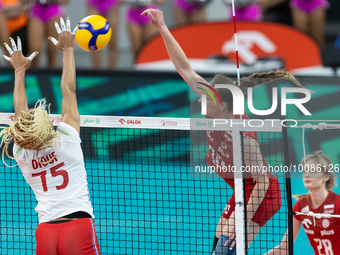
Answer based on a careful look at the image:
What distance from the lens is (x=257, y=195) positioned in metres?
4.40

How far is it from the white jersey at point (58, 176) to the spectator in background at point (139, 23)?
5.87m

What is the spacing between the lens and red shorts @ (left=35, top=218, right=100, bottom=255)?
3896 millimetres

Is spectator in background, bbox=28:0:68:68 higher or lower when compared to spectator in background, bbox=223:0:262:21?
lower

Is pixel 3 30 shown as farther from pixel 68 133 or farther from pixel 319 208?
pixel 319 208

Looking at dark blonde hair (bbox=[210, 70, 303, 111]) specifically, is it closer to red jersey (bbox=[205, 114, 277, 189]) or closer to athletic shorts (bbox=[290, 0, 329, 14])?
red jersey (bbox=[205, 114, 277, 189])

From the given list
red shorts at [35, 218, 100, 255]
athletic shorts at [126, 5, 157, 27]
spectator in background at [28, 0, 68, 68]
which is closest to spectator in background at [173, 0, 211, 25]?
athletic shorts at [126, 5, 157, 27]

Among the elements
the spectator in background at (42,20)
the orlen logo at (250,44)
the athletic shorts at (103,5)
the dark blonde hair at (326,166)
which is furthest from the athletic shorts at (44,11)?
the dark blonde hair at (326,166)

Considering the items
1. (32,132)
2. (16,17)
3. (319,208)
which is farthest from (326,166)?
(16,17)

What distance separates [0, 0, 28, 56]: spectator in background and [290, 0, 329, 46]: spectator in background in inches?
225

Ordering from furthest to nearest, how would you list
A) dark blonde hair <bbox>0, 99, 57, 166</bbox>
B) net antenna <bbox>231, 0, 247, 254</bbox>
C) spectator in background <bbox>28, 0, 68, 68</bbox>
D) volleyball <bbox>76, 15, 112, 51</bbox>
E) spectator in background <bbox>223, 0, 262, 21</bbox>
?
1. spectator in background <bbox>223, 0, 262, 21</bbox>
2. spectator in background <bbox>28, 0, 68, 68</bbox>
3. volleyball <bbox>76, 15, 112, 51</bbox>
4. net antenna <bbox>231, 0, 247, 254</bbox>
5. dark blonde hair <bbox>0, 99, 57, 166</bbox>

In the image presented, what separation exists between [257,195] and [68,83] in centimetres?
207

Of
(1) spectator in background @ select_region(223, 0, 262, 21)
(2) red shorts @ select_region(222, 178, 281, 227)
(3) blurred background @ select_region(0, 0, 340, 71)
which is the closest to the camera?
(2) red shorts @ select_region(222, 178, 281, 227)

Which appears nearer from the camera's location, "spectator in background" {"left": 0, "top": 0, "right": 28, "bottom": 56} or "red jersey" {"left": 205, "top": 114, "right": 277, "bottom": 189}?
"red jersey" {"left": 205, "top": 114, "right": 277, "bottom": 189}

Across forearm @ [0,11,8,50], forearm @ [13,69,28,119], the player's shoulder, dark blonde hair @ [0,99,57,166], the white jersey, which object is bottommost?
the player's shoulder
